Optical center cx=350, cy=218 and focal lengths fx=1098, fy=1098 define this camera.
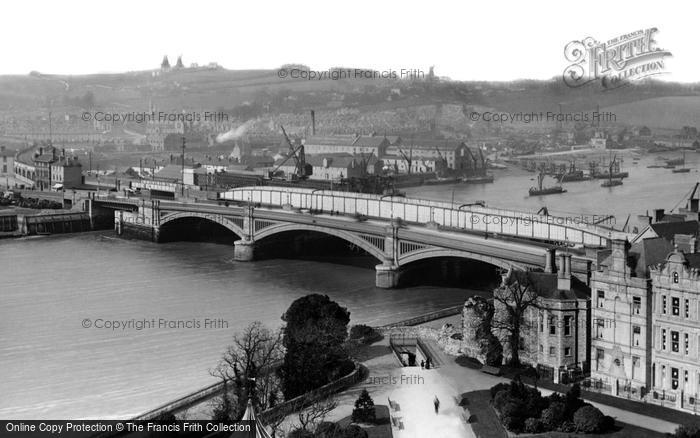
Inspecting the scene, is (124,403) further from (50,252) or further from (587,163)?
(587,163)

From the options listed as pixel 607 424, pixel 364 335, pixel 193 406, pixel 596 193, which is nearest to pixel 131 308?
pixel 364 335

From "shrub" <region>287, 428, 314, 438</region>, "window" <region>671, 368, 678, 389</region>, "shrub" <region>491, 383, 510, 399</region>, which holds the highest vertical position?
"window" <region>671, 368, 678, 389</region>

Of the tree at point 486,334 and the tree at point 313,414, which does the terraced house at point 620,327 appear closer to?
the tree at point 486,334

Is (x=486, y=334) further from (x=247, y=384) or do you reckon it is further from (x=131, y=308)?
(x=131, y=308)

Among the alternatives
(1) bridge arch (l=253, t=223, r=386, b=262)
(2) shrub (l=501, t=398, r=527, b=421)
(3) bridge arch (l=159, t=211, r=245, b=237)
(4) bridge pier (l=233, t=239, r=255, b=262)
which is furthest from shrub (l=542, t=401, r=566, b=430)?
(3) bridge arch (l=159, t=211, r=245, b=237)

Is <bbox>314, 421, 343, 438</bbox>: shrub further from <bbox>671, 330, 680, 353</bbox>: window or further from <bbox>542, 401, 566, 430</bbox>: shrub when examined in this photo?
<bbox>671, 330, 680, 353</bbox>: window

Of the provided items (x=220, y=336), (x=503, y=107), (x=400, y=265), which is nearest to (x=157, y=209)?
(x=400, y=265)

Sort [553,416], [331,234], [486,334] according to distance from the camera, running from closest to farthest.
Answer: [553,416]
[486,334]
[331,234]

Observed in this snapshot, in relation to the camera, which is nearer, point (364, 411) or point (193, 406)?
point (364, 411)
